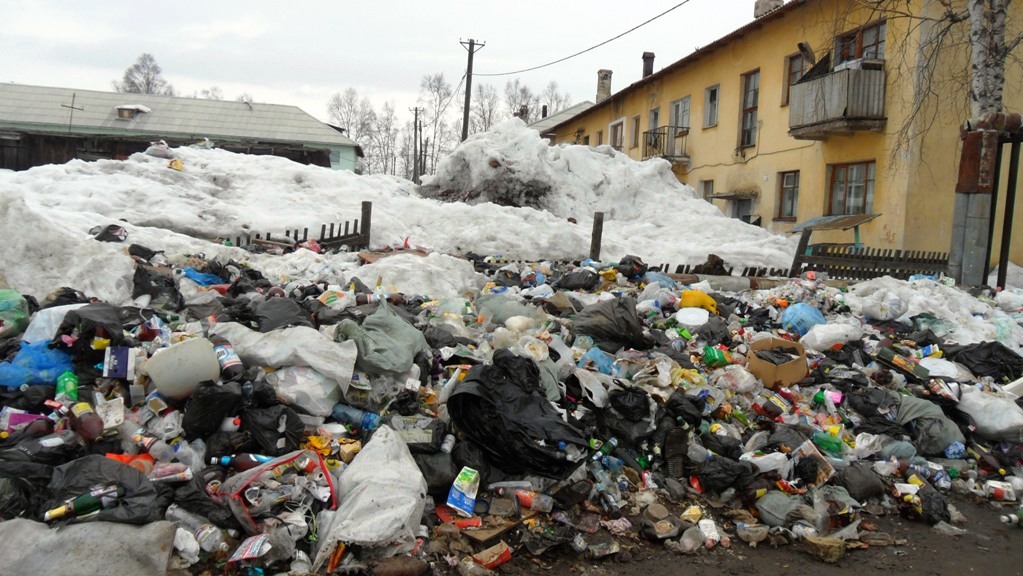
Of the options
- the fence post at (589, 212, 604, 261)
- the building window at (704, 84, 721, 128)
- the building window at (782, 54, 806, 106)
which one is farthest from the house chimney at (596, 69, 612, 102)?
the fence post at (589, 212, 604, 261)

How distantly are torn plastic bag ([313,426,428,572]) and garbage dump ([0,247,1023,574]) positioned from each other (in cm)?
1

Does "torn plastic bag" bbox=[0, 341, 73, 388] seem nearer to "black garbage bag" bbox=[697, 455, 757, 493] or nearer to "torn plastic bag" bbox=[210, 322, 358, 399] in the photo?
"torn plastic bag" bbox=[210, 322, 358, 399]

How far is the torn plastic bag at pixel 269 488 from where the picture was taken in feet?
9.61

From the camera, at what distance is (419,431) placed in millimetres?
3625

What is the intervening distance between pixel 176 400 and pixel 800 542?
136 inches

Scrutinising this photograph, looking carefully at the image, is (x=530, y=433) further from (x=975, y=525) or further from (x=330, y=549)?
(x=975, y=525)

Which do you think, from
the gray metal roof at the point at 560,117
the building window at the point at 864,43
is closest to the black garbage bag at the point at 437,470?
the building window at the point at 864,43

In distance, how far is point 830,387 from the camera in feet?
16.6

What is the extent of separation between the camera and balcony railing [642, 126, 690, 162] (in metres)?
21.1

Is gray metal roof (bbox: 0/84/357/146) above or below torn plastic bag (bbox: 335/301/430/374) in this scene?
above

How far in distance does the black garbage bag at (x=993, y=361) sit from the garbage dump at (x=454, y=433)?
19 mm

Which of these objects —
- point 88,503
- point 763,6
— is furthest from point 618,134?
point 88,503

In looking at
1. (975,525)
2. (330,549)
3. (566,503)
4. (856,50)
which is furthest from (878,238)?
(330,549)

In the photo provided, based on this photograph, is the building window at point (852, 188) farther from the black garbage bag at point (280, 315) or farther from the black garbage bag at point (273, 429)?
the black garbage bag at point (273, 429)
